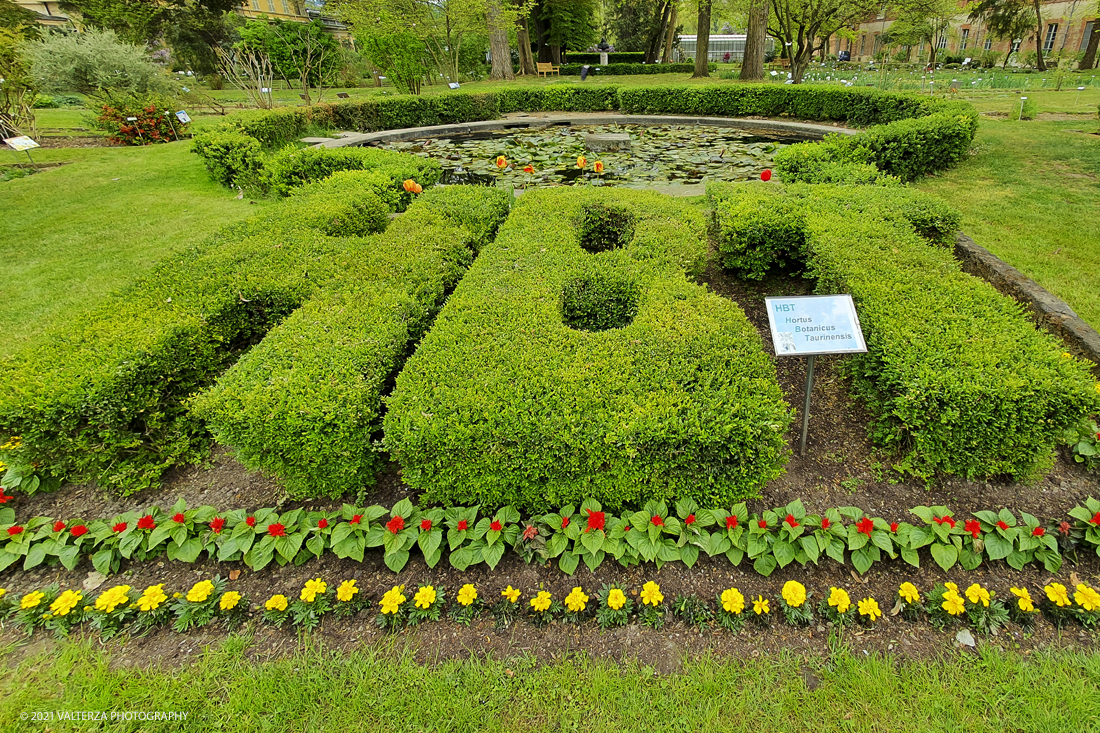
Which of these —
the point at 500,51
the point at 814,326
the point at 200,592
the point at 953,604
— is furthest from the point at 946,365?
the point at 500,51

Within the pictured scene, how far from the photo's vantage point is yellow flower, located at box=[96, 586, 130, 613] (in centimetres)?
230

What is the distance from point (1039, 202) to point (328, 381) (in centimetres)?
865

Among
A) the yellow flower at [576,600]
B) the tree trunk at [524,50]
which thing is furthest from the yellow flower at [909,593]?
the tree trunk at [524,50]

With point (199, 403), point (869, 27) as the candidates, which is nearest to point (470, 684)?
point (199, 403)

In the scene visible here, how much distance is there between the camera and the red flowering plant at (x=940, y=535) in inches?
92.2

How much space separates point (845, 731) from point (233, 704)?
2.40 m

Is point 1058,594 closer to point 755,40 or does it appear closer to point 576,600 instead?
point 576,600

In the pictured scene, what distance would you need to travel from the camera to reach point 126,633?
A: 7.59 feet

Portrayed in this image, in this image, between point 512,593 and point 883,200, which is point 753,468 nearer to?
point 512,593

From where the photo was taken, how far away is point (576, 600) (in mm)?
2262

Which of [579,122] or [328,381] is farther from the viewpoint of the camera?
[579,122]

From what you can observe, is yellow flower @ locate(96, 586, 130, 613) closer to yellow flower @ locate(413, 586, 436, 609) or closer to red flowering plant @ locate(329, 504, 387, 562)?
red flowering plant @ locate(329, 504, 387, 562)

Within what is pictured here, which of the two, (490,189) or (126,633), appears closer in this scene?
(126,633)

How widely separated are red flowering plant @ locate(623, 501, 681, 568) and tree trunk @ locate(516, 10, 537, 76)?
1100 inches
